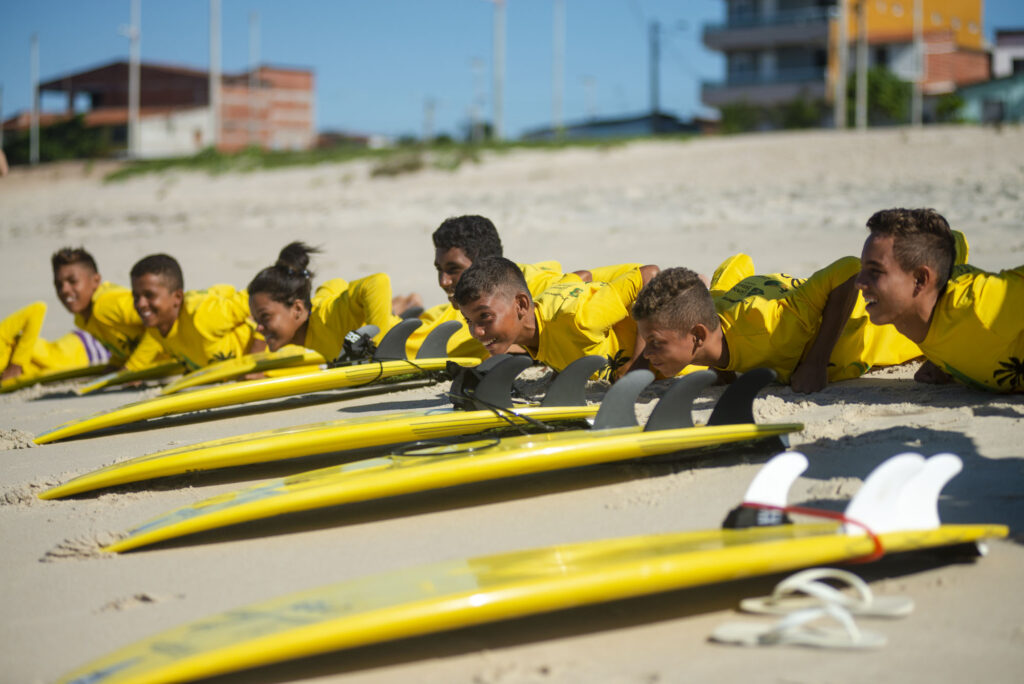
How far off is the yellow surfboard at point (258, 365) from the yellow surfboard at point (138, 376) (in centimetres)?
96

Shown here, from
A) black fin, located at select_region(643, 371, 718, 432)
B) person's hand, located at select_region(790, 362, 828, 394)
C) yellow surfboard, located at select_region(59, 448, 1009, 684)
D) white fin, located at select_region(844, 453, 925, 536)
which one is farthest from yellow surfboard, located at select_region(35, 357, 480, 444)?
white fin, located at select_region(844, 453, 925, 536)

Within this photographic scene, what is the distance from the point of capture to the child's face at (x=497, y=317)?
14.3 ft

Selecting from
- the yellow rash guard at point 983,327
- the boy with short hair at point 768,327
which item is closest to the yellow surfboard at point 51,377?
the boy with short hair at point 768,327

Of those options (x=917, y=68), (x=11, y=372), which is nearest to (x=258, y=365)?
(x=11, y=372)

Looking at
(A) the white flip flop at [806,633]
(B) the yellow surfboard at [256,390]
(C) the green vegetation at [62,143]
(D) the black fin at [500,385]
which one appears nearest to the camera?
(A) the white flip flop at [806,633]

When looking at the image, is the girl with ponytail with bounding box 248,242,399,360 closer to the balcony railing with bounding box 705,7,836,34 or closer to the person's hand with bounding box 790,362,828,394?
the person's hand with bounding box 790,362,828,394

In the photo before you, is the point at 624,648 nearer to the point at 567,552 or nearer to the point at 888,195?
the point at 567,552

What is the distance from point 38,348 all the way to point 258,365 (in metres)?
2.70

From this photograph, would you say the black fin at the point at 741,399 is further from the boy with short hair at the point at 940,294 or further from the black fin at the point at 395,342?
the black fin at the point at 395,342

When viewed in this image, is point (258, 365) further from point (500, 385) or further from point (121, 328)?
point (500, 385)

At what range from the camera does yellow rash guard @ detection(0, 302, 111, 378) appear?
7047mm

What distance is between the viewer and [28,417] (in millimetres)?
5957

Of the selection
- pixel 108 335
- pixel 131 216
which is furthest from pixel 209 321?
pixel 131 216

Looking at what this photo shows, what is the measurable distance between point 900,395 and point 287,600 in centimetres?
283
